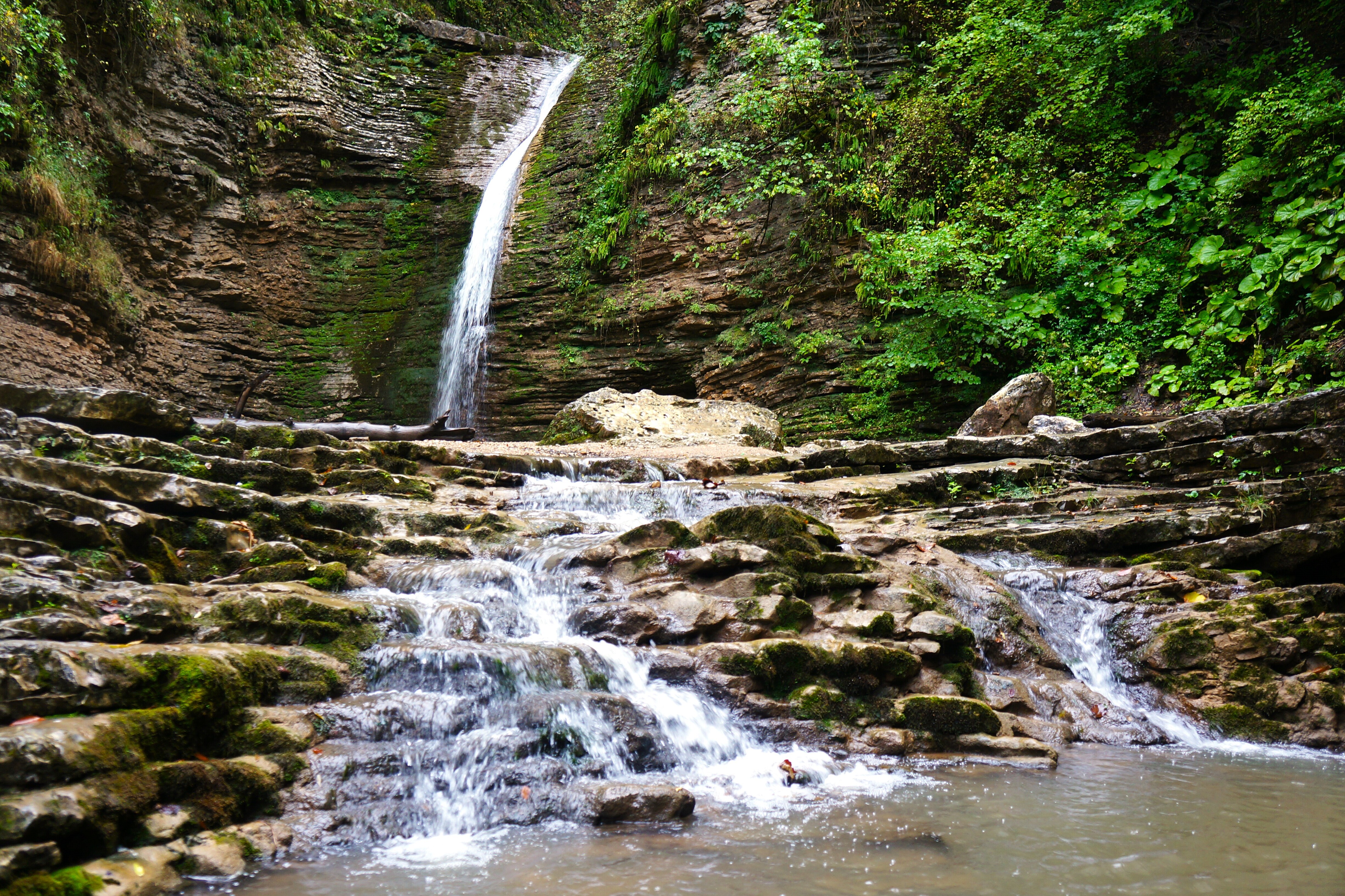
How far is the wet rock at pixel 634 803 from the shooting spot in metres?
3.28

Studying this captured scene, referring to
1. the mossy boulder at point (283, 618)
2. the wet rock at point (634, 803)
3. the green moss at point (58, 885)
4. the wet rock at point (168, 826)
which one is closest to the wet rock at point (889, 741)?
the wet rock at point (634, 803)

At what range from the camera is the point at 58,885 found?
229 cm

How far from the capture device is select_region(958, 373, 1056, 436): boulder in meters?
9.60

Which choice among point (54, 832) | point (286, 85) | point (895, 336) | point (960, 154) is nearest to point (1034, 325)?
point (895, 336)

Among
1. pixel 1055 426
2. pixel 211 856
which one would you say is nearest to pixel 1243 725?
pixel 1055 426

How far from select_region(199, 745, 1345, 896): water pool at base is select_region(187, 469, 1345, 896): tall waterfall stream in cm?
1

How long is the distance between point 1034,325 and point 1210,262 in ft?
6.81

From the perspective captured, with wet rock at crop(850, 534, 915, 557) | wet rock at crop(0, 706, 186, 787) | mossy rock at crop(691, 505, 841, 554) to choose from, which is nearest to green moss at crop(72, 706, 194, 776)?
wet rock at crop(0, 706, 186, 787)

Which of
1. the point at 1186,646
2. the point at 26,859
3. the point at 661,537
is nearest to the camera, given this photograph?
the point at 26,859

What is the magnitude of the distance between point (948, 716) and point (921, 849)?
5.41 feet

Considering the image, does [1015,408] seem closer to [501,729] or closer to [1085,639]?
[1085,639]

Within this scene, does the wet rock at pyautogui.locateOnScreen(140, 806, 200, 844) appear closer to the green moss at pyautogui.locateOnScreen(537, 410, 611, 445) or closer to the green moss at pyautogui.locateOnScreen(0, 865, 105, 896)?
the green moss at pyautogui.locateOnScreen(0, 865, 105, 896)

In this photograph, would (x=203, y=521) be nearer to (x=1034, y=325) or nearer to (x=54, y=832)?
(x=54, y=832)

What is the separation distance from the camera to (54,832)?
2412 millimetres
